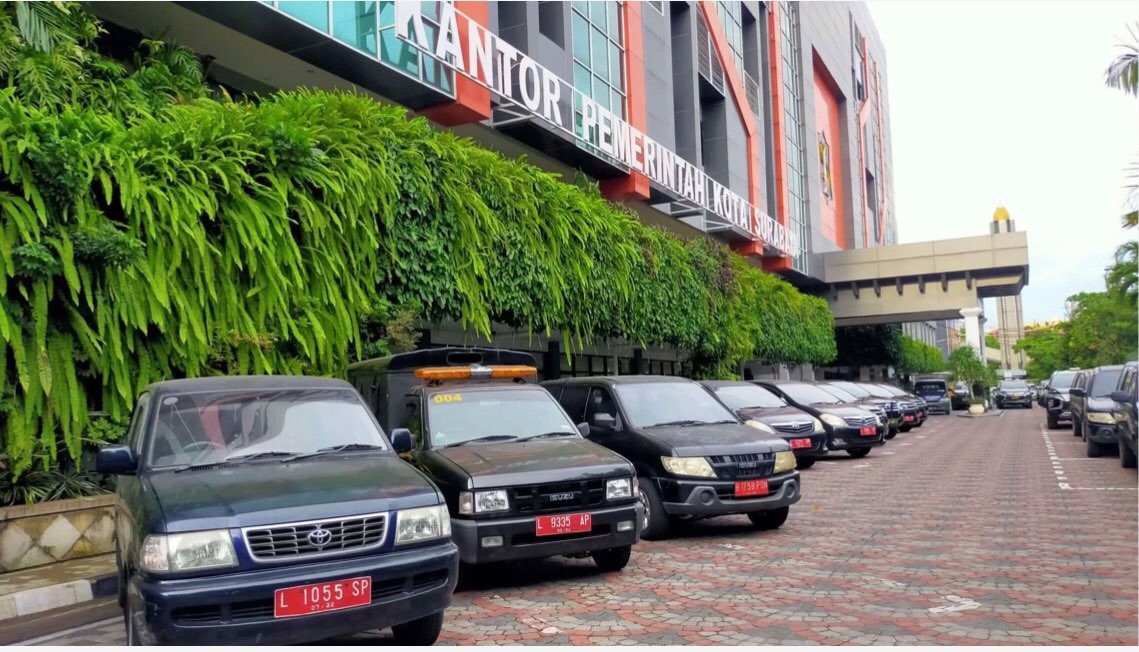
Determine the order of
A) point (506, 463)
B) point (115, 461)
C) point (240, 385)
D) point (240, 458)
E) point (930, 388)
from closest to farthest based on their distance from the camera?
point (115, 461), point (240, 458), point (240, 385), point (506, 463), point (930, 388)

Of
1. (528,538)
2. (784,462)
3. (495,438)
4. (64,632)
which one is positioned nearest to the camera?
(64,632)

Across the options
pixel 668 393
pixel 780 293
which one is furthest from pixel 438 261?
pixel 780 293

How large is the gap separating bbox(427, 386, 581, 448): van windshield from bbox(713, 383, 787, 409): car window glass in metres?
8.57

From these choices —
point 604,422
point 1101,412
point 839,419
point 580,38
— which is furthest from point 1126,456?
point 580,38

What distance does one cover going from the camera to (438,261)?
40.9 feet

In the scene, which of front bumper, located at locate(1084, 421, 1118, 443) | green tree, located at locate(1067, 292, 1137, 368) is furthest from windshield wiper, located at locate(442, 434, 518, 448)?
green tree, located at locate(1067, 292, 1137, 368)

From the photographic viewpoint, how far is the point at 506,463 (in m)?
6.88

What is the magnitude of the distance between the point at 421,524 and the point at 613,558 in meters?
2.79

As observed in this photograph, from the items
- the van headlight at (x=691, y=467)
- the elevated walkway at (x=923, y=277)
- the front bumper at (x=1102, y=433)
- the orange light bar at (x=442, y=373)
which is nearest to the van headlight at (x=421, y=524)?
the orange light bar at (x=442, y=373)

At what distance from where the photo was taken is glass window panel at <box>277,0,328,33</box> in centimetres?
1381

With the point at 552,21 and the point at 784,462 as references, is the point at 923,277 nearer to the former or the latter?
the point at 552,21

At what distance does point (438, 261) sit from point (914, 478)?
824 cm

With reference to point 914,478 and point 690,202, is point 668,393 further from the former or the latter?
point 690,202

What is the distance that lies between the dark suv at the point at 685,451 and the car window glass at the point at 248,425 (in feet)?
11.9
